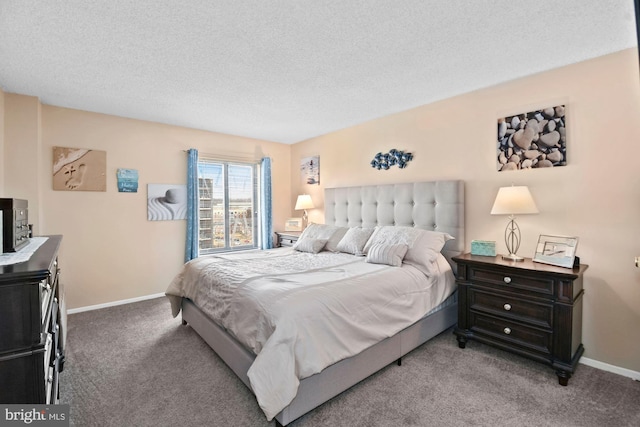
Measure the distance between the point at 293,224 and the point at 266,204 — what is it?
598 mm

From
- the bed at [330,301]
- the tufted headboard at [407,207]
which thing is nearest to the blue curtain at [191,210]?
the bed at [330,301]

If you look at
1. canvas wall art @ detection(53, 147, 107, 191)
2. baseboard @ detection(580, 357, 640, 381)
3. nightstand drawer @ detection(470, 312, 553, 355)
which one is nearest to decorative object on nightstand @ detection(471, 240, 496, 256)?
nightstand drawer @ detection(470, 312, 553, 355)

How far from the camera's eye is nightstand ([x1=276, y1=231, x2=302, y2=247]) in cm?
459

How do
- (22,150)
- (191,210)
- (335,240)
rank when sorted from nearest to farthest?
(22,150) < (335,240) < (191,210)

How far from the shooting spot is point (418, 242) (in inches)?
111

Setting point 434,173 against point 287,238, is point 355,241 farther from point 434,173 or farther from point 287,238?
point 287,238

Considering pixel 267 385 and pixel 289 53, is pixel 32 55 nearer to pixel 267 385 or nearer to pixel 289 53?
pixel 289 53

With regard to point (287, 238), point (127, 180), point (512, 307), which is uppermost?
point (127, 180)

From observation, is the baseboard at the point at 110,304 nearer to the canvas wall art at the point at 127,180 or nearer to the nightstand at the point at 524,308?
the canvas wall art at the point at 127,180

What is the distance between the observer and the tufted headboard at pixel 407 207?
3033 millimetres

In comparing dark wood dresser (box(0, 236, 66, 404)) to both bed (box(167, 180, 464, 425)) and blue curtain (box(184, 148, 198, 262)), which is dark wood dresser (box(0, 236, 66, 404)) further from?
blue curtain (box(184, 148, 198, 262))

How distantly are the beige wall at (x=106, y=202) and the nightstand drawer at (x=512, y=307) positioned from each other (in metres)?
3.96

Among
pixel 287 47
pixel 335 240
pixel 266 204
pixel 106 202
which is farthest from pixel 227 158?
pixel 287 47

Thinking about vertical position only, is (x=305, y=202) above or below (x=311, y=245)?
above
